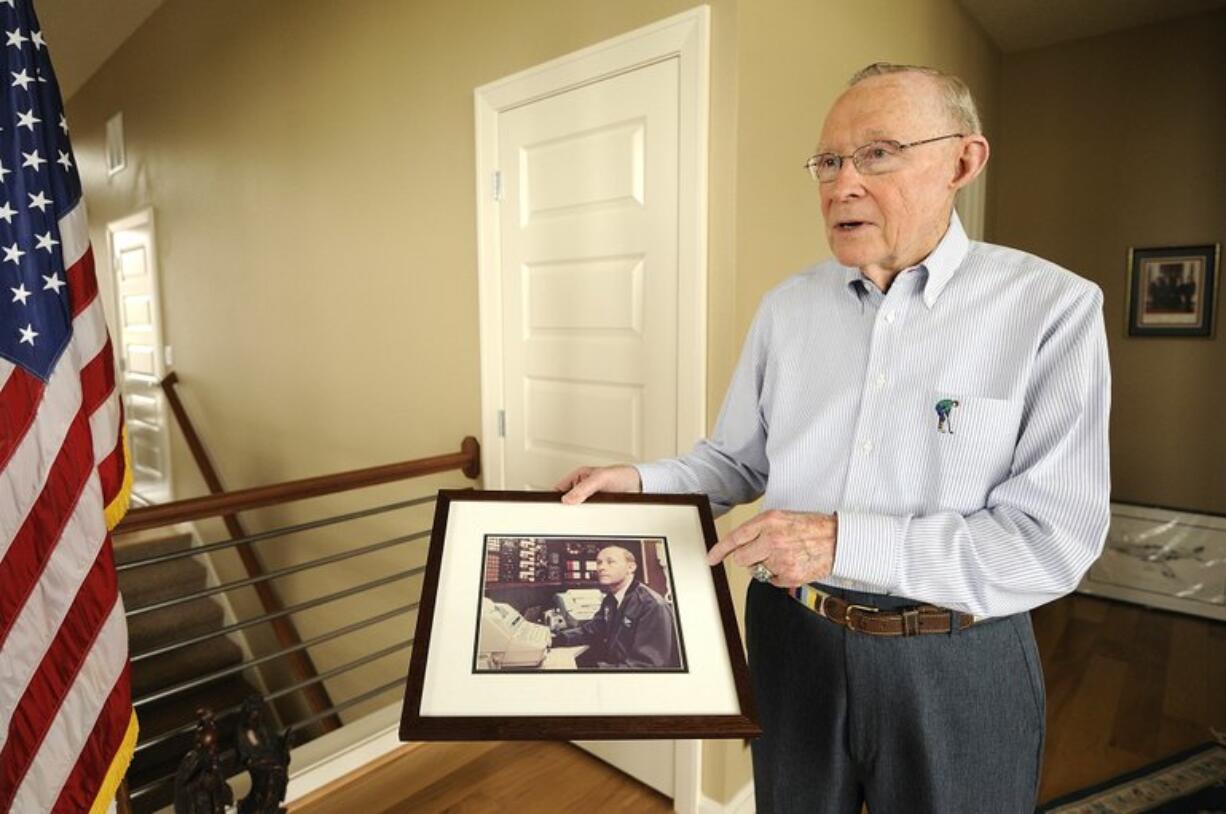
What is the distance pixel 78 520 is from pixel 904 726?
1.68m

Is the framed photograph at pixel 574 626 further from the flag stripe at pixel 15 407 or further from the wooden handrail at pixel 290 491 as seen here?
the wooden handrail at pixel 290 491

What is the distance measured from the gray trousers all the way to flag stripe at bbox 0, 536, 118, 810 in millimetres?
1503

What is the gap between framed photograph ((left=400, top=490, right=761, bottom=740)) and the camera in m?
0.76

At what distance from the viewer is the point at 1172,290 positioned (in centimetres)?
345

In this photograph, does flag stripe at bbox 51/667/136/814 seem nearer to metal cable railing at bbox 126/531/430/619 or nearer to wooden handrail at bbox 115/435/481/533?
metal cable railing at bbox 126/531/430/619

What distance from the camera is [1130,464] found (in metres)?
3.65

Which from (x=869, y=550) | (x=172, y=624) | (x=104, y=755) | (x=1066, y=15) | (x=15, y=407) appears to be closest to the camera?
(x=869, y=550)

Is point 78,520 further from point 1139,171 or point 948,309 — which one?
point 1139,171

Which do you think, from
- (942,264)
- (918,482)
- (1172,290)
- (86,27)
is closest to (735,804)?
(918,482)

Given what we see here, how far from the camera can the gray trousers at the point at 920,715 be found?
3.15ft

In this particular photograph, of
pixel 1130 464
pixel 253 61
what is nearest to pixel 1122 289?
pixel 1130 464

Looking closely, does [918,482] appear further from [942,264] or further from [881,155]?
[881,155]

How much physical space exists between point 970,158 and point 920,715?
2.56 feet

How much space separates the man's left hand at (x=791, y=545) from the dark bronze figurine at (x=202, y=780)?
1380mm
